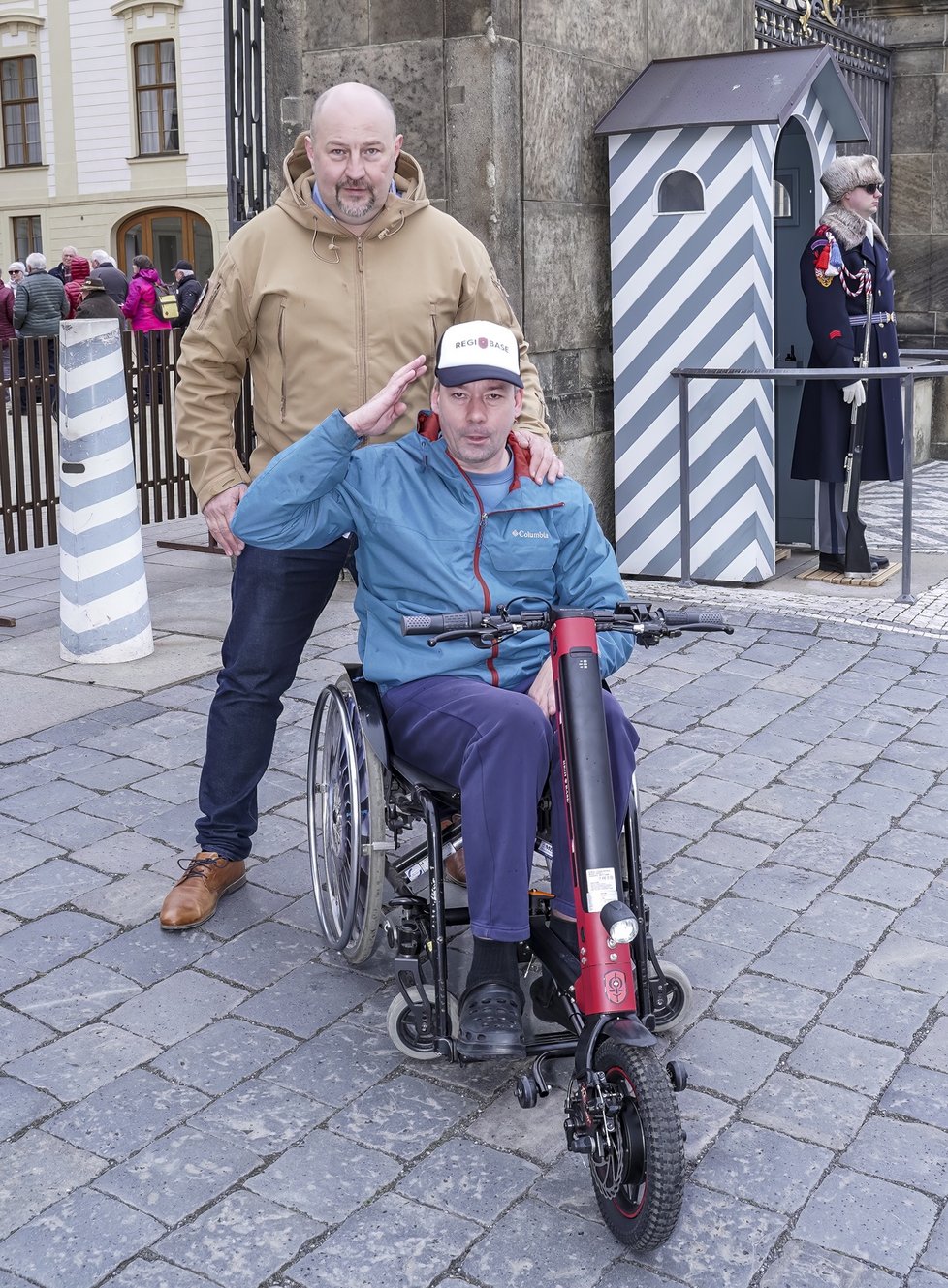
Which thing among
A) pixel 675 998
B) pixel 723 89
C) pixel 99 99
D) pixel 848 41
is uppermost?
pixel 99 99

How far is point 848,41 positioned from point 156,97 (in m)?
24.0

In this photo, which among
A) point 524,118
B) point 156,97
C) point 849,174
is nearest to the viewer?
point 524,118

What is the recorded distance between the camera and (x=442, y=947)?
3150 mm

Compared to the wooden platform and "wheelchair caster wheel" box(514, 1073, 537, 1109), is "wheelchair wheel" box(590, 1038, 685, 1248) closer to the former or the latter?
"wheelchair caster wheel" box(514, 1073, 537, 1109)

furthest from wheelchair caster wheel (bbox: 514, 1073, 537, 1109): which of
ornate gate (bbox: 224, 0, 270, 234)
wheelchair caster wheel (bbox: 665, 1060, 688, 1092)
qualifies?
ornate gate (bbox: 224, 0, 270, 234)

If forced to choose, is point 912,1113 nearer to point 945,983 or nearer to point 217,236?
point 945,983

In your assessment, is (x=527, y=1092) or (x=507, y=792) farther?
(x=507, y=792)

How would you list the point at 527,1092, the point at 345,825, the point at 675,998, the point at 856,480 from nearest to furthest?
the point at 527,1092
the point at 675,998
the point at 345,825
the point at 856,480

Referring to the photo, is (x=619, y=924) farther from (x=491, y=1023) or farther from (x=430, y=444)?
(x=430, y=444)

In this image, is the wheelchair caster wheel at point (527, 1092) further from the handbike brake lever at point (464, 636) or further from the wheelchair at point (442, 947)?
the handbike brake lever at point (464, 636)

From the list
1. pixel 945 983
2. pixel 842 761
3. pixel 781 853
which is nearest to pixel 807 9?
pixel 842 761

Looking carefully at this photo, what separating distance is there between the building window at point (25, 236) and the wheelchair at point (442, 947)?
33.4 m

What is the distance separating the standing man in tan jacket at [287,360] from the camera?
3943mm

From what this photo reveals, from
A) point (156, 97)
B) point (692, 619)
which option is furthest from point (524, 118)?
point (156, 97)
